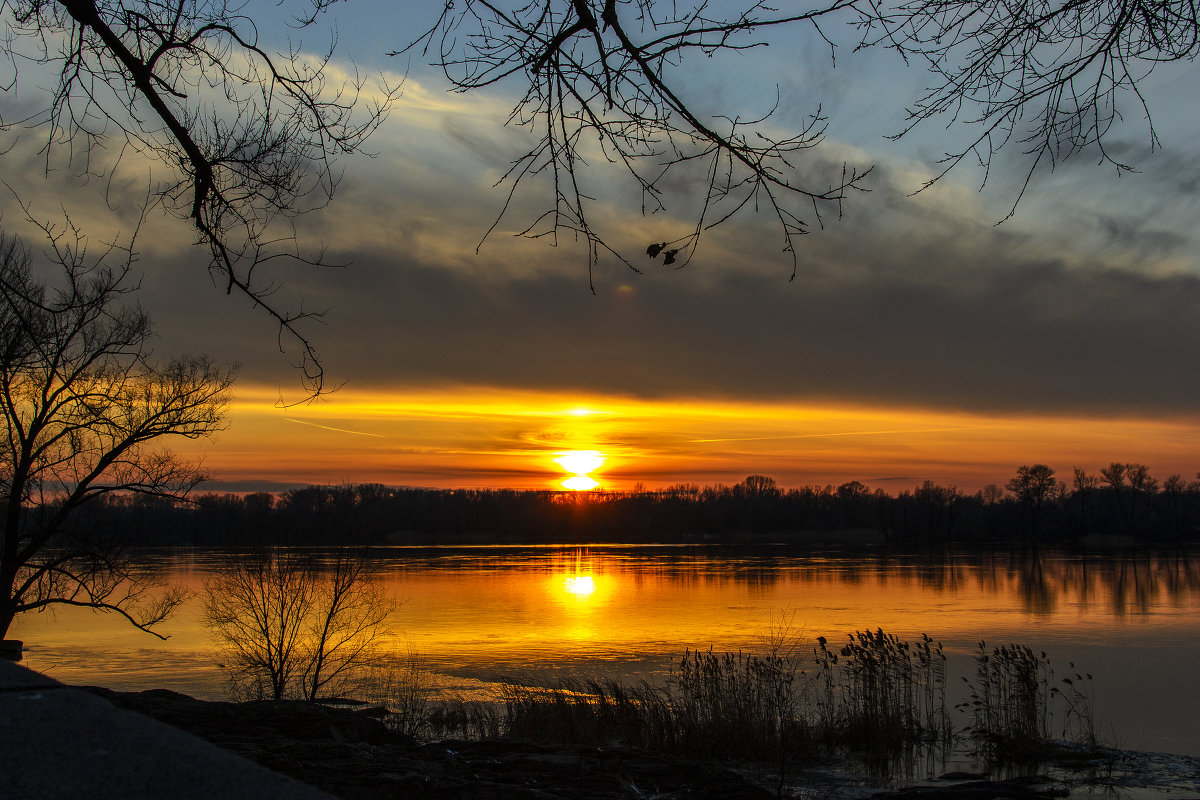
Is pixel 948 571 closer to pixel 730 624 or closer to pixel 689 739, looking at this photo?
pixel 730 624

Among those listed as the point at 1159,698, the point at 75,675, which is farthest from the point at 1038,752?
the point at 75,675

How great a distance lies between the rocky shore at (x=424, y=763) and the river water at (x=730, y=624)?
13252 millimetres

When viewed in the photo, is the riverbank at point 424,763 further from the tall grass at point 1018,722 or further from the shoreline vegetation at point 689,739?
the tall grass at point 1018,722

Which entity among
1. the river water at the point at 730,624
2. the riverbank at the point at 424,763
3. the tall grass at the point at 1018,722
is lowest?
the river water at the point at 730,624

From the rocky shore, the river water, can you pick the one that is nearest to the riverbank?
the rocky shore

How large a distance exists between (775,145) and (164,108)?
4.01 metres

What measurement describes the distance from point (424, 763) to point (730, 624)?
29.8 metres

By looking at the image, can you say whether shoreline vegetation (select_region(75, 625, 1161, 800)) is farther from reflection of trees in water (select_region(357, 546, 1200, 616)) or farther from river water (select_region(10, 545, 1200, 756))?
reflection of trees in water (select_region(357, 546, 1200, 616))

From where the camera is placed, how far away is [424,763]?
5.96 metres

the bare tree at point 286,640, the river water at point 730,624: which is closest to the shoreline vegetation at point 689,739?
the bare tree at point 286,640

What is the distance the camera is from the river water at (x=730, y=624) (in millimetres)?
23766

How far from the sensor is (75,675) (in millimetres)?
24781

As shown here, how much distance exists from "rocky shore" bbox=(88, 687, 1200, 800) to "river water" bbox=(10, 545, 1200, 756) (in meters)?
13.3

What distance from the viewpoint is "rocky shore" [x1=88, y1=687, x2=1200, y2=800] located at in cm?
514
